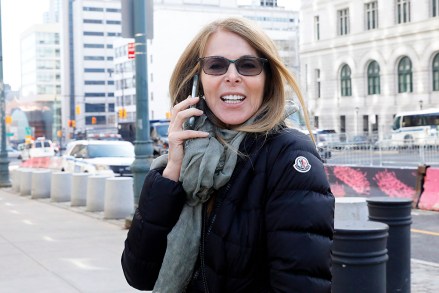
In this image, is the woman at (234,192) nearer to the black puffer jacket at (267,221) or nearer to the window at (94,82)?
the black puffer jacket at (267,221)

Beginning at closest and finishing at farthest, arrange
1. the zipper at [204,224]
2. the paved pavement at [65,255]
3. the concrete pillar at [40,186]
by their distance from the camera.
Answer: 1. the zipper at [204,224]
2. the paved pavement at [65,255]
3. the concrete pillar at [40,186]

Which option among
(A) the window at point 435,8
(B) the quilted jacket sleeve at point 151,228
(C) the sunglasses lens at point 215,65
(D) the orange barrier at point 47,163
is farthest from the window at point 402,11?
(B) the quilted jacket sleeve at point 151,228

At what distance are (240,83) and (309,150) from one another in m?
0.35

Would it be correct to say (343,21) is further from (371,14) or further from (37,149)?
(37,149)

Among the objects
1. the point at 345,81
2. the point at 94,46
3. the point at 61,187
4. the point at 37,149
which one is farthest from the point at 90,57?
the point at 61,187

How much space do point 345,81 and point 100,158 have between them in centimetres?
5257

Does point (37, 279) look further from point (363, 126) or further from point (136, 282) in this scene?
point (363, 126)

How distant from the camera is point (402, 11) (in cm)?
6259

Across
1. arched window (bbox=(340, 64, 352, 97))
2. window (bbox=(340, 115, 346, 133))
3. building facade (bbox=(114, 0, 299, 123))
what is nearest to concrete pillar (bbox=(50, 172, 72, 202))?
arched window (bbox=(340, 64, 352, 97))

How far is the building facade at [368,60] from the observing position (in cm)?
5972

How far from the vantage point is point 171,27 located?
113 meters

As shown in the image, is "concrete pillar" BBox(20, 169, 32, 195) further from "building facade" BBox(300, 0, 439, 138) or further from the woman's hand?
"building facade" BBox(300, 0, 439, 138)

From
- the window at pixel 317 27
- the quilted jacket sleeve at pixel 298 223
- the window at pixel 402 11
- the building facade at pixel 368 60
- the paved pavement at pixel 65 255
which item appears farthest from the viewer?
the window at pixel 317 27

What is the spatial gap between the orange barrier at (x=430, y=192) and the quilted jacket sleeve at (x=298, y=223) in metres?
11.7
